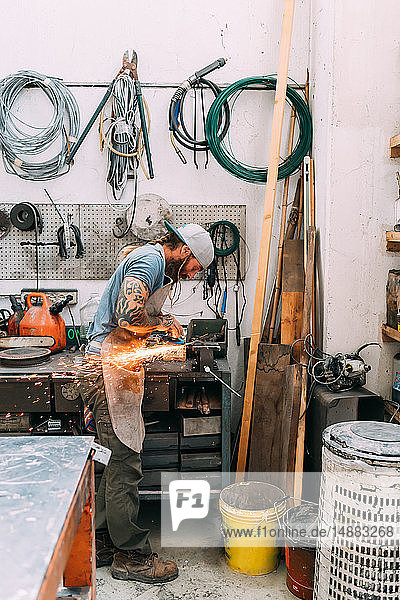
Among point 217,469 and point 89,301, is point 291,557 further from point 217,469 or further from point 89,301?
point 89,301

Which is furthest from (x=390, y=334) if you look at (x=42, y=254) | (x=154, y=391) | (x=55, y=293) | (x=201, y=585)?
(x=42, y=254)

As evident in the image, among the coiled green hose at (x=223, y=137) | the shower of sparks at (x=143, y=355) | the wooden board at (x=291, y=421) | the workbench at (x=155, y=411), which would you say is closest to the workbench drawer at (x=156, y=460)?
the workbench at (x=155, y=411)

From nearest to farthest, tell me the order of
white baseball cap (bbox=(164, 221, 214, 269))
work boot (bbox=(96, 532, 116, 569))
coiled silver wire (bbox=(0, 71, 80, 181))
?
white baseball cap (bbox=(164, 221, 214, 269)), work boot (bbox=(96, 532, 116, 569)), coiled silver wire (bbox=(0, 71, 80, 181))

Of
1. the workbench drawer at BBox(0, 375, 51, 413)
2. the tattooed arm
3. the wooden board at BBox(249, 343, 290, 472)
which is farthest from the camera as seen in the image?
the wooden board at BBox(249, 343, 290, 472)

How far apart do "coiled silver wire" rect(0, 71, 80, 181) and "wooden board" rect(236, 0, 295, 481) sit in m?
1.21

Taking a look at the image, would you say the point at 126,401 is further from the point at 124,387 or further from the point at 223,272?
the point at 223,272

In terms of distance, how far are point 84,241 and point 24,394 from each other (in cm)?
111

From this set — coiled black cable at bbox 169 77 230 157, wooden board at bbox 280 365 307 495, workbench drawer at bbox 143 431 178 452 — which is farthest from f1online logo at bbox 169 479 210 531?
coiled black cable at bbox 169 77 230 157

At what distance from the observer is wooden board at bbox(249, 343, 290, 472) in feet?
10.9

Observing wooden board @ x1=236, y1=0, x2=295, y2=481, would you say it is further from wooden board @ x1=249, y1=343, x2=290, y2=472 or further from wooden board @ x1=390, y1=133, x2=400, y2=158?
wooden board @ x1=390, y1=133, x2=400, y2=158

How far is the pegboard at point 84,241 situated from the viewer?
145 inches

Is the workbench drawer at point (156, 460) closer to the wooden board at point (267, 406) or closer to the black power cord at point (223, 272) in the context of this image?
the wooden board at point (267, 406)

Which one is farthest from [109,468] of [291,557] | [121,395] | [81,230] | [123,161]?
[123,161]

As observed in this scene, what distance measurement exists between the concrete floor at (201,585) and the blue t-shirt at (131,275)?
3.74ft
